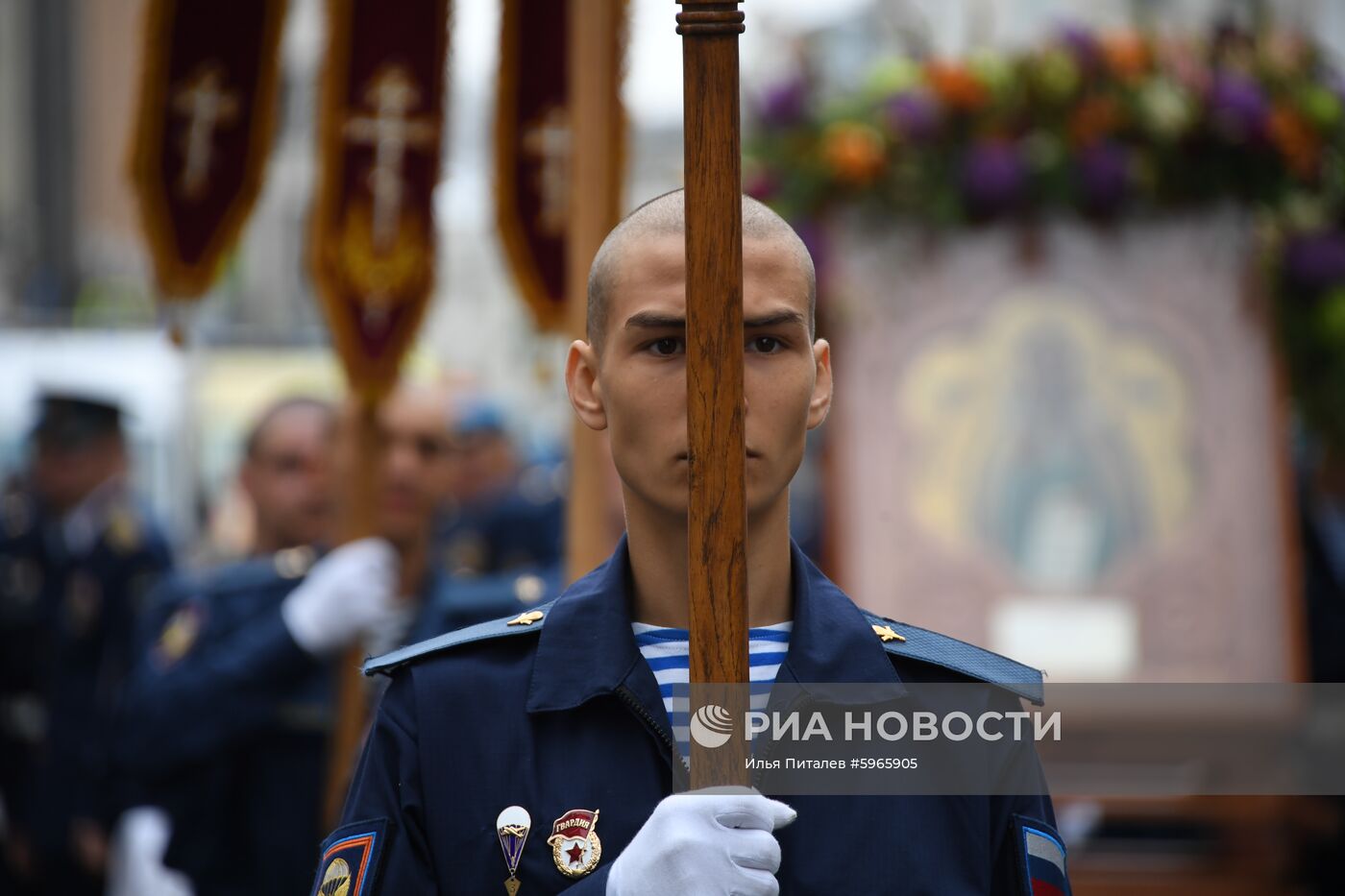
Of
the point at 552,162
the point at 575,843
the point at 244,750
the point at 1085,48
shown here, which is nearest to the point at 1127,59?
the point at 1085,48

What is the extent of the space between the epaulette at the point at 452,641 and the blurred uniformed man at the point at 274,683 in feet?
7.74

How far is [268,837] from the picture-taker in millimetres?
4910

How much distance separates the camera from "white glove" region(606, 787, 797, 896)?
1859 mm

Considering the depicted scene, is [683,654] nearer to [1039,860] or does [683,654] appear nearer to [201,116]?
[1039,860]

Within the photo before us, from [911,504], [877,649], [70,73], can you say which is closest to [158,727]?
[911,504]

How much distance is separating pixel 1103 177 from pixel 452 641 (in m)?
4.31

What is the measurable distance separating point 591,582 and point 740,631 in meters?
0.36

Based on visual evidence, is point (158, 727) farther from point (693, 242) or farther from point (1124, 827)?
point (693, 242)

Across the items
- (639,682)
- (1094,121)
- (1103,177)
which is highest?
(1094,121)

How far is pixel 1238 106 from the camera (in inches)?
242

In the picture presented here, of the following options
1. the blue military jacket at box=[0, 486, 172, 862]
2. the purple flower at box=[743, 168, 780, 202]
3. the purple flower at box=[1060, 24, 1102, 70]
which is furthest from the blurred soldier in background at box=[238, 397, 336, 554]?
the purple flower at box=[1060, 24, 1102, 70]

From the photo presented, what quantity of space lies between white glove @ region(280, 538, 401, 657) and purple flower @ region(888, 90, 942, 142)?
239cm

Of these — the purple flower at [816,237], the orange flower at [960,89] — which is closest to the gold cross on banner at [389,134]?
the purple flower at [816,237]

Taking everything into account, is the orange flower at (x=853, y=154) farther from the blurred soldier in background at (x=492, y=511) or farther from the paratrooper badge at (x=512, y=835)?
the paratrooper badge at (x=512, y=835)
